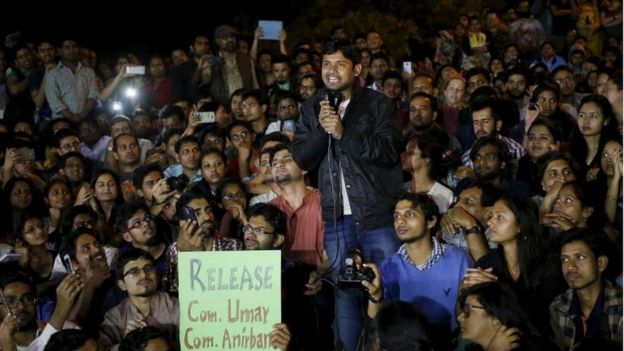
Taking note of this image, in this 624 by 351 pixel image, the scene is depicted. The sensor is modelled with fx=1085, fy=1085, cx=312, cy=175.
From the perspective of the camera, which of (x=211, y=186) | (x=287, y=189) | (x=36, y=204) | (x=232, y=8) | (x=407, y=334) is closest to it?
(x=407, y=334)

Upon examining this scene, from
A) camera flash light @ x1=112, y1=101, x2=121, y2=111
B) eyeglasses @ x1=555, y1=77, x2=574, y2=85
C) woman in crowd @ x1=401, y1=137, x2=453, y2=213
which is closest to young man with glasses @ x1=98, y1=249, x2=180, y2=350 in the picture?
woman in crowd @ x1=401, y1=137, x2=453, y2=213

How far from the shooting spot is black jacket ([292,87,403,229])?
244 inches

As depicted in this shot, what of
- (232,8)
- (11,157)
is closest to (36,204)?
(11,157)

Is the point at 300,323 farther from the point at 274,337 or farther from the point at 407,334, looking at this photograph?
the point at 407,334

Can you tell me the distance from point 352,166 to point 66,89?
273 inches

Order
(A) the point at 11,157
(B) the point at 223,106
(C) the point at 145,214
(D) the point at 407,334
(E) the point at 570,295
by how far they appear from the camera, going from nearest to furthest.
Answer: (D) the point at 407,334, (E) the point at 570,295, (C) the point at 145,214, (A) the point at 11,157, (B) the point at 223,106

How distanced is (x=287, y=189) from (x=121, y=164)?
300 cm

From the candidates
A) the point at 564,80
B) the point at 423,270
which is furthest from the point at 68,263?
the point at 564,80

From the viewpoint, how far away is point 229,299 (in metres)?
5.76

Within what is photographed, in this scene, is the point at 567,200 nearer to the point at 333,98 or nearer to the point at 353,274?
the point at 353,274

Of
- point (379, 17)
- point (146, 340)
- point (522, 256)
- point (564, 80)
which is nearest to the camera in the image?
point (146, 340)

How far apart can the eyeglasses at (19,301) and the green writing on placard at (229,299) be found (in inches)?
58.1

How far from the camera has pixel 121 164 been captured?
9844 millimetres

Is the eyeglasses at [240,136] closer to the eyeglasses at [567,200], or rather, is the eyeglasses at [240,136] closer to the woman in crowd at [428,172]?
the woman in crowd at [428,172]
